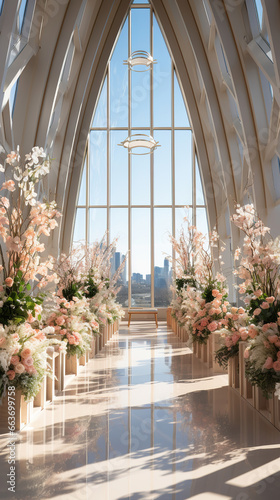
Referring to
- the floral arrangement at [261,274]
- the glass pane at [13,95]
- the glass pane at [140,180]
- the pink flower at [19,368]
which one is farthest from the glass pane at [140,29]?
the pink flower at [19,368]

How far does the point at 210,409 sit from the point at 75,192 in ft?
54.2

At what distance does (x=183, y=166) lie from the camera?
20.6m

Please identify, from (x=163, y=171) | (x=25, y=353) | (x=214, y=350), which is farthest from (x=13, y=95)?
(x=25, y=353)

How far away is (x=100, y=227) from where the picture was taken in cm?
2027

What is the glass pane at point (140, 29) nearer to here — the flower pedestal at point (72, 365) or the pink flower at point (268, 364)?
the flower pedestal at point (72, 365)

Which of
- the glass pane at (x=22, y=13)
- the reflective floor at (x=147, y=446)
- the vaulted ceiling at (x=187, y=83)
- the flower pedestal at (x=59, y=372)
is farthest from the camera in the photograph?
the vaulted ceiling at (x=187, y=83)

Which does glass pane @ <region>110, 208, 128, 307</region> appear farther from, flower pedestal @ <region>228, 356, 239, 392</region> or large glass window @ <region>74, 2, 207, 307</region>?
flower pedestal @ <region>228, 356, 239, 392</region>

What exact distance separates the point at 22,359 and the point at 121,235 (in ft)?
53.8

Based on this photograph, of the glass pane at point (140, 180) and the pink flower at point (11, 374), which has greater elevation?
the glass pane at point (140, 180)

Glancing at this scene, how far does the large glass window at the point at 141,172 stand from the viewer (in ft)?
66.0

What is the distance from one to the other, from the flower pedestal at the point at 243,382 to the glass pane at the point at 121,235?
15368mm

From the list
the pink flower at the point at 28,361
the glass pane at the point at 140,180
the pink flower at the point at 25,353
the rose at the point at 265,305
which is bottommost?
the pink flower at the point at 28,361

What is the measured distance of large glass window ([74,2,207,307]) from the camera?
2012 cm

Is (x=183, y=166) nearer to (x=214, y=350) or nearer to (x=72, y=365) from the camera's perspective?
(x=214, y=350)
